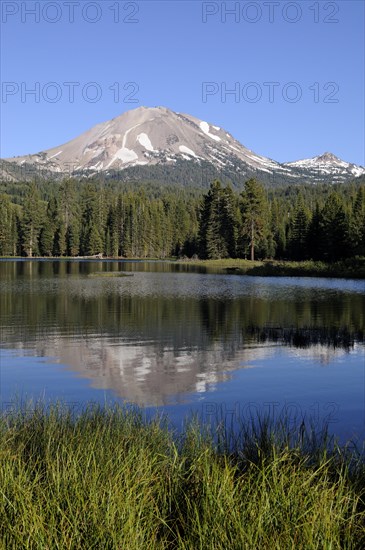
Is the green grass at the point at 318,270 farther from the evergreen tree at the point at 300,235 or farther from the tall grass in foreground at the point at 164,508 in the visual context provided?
the tall grass in foreground at the point at 164,508

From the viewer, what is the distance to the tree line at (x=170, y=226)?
341 feet

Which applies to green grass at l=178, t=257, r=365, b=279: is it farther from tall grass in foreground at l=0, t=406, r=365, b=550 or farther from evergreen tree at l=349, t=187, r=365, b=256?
tall grass in foreground at l=0, t=406, r=365, b=550

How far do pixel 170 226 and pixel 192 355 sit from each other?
14272 cm

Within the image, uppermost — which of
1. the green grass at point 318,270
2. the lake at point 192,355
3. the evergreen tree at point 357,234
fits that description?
the evergreen tree at point 357,234

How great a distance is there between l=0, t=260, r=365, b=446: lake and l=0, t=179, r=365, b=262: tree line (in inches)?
2410

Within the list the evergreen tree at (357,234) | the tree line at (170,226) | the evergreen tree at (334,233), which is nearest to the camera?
the evergreen tree at (357,234)

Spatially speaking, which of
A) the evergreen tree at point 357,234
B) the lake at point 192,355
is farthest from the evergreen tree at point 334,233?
the lake at point 192,355

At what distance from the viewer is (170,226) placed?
532ft

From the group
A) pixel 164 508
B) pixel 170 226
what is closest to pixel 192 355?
pixel 164 508

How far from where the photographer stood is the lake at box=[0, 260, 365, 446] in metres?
13.9

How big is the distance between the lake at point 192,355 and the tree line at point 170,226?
61.2 meters

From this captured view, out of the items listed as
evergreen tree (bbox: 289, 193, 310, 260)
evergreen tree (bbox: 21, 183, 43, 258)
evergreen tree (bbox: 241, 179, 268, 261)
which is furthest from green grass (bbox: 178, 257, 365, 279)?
evergreen tree (bbox: 21, 183, 43, 258)

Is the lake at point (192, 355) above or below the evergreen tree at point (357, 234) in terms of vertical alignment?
below

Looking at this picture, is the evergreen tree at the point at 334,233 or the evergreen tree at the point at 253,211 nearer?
the evergreen tree at the point at 334,233
